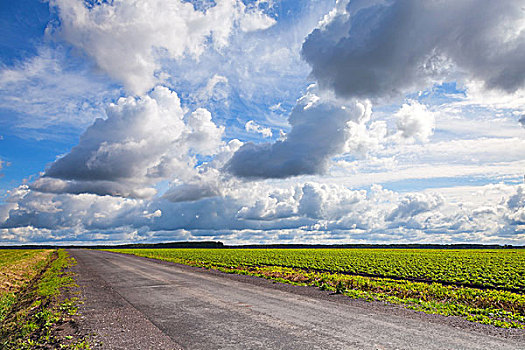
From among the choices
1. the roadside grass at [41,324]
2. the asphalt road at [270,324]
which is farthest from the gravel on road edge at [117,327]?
the roadside grass at [41,324]

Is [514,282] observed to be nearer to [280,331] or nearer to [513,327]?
[513,327]

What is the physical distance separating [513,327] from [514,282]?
21.2 m

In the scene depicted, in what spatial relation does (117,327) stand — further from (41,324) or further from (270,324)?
(270,324)

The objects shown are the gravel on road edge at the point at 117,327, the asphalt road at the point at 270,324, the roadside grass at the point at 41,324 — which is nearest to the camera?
the asphalt road at the point at 270,324

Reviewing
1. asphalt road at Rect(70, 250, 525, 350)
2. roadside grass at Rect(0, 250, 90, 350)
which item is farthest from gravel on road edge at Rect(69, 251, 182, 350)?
roadside grass at Rect(0, 250, 90, 350)

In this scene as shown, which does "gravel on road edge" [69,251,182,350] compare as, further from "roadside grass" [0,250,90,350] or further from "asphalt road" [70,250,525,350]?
"roadside grass" [0,250,90,350]

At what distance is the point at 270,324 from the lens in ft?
38.5

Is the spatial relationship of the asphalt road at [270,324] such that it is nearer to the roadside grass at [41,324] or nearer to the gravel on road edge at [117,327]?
the gravel on road edge at [117,327]

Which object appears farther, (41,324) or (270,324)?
(41,324)

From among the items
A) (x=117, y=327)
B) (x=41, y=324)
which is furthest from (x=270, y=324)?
(x=41, y=324)

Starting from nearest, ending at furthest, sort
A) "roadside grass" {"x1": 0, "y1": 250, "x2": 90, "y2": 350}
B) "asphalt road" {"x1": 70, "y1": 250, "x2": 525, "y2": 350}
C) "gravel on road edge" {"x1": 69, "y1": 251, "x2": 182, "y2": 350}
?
"asphalt road" {"x1": 70, "y1": 250, "x2": 525, "y2": 350} < "gravel on road edge" {"x1": 69, "y1": 251, "x2": 182, "y2": 350} < "roadside grass" {"x1": 0, "y1": 250, "x2": 90, "y2": 350}

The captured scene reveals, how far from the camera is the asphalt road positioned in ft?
31.5

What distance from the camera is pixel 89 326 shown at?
12008 millimetres

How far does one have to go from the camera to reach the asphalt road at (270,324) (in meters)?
9.61
